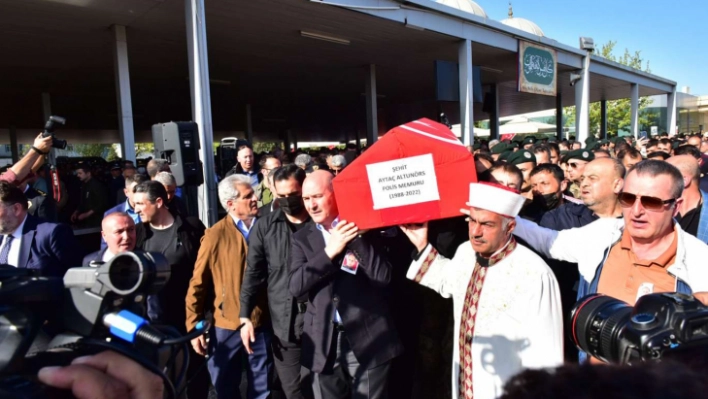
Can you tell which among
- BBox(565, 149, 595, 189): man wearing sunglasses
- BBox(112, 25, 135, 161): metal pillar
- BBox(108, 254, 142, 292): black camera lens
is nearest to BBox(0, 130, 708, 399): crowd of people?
BBox(108, 254, 142, 292): black camera lens

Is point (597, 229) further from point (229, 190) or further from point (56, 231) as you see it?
point (56, 231)

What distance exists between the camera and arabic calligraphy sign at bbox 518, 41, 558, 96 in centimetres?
1380

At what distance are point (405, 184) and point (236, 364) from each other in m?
1.98

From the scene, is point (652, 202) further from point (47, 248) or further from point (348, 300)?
point (47, 248)

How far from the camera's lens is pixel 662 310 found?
1.12 meters

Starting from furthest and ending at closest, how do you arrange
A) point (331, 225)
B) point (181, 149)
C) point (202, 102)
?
point (202, 102) < point (181, 149) < point (331, 225)

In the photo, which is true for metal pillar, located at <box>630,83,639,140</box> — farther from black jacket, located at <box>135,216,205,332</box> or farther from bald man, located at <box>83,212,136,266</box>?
bald man, located at <box>83,212,136,266</box>

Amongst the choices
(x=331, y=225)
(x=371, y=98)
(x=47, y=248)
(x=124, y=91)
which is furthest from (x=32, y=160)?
(x=371, y=98)

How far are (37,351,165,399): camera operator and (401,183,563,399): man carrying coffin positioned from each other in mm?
1483

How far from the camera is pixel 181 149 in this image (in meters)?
5.98

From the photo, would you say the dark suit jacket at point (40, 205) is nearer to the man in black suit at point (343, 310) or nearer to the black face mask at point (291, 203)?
the black face mask at point (291, 203)

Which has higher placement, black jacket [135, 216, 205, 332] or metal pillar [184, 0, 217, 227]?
metal pillar [184, 0, 217, 227]

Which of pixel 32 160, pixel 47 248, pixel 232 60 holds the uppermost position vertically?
pixel 232 60

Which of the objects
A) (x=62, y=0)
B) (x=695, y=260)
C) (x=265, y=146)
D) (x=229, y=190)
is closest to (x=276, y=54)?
(x=62, y=0)
